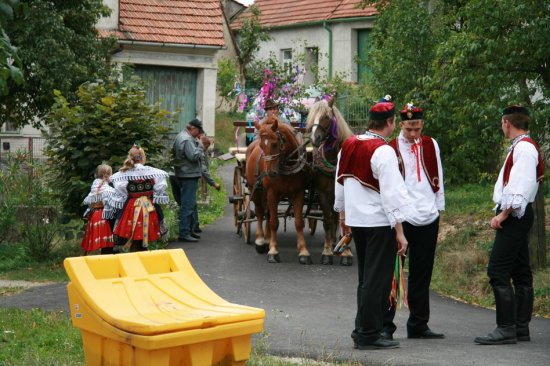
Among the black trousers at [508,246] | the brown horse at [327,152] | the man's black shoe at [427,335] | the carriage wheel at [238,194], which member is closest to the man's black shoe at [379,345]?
the man's black shoe at [427,335]

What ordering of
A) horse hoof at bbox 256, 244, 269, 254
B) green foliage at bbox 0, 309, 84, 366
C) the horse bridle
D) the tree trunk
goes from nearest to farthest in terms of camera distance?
1. green foliage at bbox 0, 309, 84, 366
2. the tree trunk
3. the horse bridle
4. horse hoof at bbox 256, 244, 269, 254

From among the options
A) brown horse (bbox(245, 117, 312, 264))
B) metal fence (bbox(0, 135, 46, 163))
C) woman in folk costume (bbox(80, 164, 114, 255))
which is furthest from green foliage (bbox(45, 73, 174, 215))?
metal fence (bbox(0, 135, 46, 163))

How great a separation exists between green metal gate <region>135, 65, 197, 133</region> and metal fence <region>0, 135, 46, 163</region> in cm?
376

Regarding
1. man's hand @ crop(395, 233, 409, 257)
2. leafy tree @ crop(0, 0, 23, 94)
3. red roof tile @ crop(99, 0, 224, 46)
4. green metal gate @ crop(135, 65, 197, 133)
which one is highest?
red roof tile @ crop(99, 0, 224, 46)

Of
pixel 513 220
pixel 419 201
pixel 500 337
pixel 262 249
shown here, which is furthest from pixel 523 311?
pixel 262 249

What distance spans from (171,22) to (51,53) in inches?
334

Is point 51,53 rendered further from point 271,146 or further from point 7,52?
point 7,52

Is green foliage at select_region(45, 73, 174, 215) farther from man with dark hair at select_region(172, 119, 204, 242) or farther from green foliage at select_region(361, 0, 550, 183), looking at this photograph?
green foliage at select_region(361, 0, 550, 183)

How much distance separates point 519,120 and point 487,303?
3.43 metres

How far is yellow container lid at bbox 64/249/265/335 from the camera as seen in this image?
7.02m

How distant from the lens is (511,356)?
8.97m

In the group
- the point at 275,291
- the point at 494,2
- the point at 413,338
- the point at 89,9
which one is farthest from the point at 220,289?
the point at 89,9

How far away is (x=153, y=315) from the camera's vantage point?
23.8ft

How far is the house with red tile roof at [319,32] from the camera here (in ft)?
138
